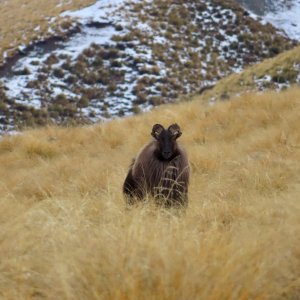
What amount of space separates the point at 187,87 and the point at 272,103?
10886 millimetres

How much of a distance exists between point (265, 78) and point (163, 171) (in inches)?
425

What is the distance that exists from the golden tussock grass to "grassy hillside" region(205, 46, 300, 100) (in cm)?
916

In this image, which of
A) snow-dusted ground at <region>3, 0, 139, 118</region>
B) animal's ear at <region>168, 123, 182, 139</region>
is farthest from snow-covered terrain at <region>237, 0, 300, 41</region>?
animal's ear at <region>168, 123, 182, 139</region>

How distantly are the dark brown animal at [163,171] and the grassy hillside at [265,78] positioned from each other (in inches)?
360

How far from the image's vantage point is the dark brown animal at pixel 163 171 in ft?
13.0

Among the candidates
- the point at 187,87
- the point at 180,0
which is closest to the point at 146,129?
the point at 187,87

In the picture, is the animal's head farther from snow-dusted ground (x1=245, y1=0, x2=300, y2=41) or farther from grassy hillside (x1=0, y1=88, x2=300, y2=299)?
snow-dusted ground (x1=245, y1=0, x2=300, y2=41)

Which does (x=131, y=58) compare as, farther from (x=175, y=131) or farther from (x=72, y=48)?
(x=175, y=131)

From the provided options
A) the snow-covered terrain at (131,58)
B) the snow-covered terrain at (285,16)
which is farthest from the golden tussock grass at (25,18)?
the snow-covered terrain at (285,16)

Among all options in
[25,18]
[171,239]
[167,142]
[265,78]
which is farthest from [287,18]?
[171,239]

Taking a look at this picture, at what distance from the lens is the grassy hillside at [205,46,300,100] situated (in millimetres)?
13453

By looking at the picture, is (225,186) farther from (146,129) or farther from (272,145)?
(146,129)

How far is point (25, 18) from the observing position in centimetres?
2492

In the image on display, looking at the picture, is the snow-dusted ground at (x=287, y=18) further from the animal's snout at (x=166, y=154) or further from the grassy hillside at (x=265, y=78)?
the animal's snout at (x=166, y=154)
